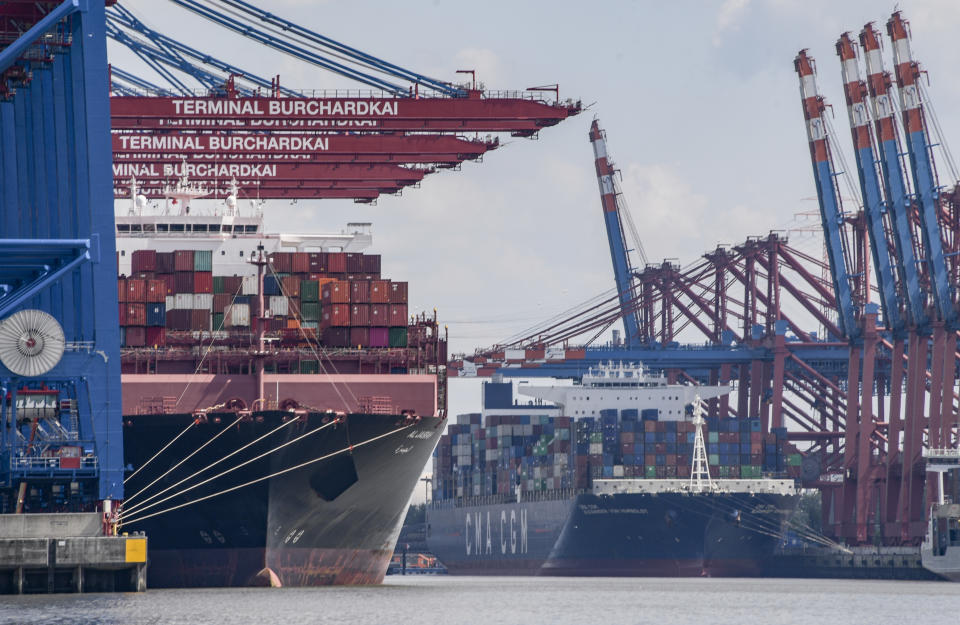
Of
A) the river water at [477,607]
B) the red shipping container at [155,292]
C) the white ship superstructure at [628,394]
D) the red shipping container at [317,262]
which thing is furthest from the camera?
the white ship superstructure at [628,394]

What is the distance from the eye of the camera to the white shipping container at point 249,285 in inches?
2128

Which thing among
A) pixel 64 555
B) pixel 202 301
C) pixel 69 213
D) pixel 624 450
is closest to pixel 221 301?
pixel 202 301

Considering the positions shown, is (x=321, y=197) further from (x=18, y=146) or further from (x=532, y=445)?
(x=532, y=445)

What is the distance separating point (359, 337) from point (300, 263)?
145 inches

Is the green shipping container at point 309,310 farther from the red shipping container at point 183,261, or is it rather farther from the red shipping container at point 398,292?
the red shipping container at point 183,261

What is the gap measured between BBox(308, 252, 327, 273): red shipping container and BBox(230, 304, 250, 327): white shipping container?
3.02m

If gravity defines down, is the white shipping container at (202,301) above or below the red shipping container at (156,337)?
above

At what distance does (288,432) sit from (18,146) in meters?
10.3

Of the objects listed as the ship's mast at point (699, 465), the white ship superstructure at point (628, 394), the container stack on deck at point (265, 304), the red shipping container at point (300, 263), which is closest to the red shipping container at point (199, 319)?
the container stack on deck at point (265, 304)

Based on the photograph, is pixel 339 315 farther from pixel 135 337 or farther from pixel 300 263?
pixel 135 337

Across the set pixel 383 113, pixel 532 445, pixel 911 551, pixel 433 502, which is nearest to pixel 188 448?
pixel 383 113

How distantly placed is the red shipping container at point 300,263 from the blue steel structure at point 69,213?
34.1ft

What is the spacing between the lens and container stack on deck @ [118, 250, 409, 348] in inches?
2061

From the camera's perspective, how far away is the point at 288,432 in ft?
163
